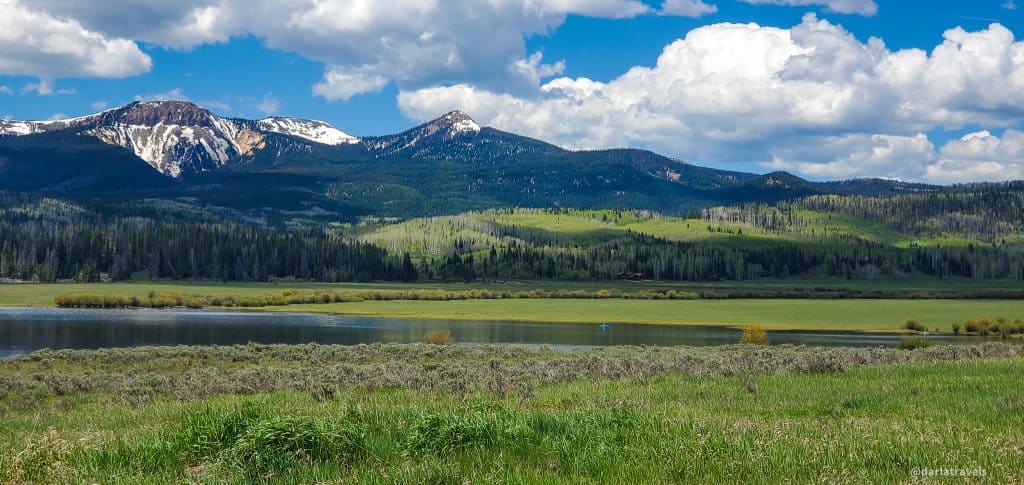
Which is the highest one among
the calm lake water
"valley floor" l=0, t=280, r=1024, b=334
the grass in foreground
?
the grass in foreground

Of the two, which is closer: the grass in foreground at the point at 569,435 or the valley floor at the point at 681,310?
the grass in foreground at the point at 569,435

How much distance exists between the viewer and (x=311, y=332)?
255 feet

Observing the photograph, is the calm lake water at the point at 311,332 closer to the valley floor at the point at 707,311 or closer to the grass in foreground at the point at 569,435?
the valley floor at the point at 707,311

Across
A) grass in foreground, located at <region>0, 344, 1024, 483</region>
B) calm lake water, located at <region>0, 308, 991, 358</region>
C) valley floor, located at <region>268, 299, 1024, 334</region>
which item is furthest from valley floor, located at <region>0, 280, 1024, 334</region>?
grass in foreground, located at <region>0, 344, 1024, 483</region>

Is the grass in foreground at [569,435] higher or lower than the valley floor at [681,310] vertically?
higher

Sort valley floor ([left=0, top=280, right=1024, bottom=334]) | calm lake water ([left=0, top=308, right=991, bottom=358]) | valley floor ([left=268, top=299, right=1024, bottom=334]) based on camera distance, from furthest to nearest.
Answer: valley floor ([left=0, top=280, right=1024, bottom=334]) → valley floor ([left=268, top=299, right=1024, bottom=334]) → calm lake water ([left=0, top=308, right=991, bottom=358])

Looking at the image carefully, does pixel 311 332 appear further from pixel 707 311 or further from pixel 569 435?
pixel 569 435

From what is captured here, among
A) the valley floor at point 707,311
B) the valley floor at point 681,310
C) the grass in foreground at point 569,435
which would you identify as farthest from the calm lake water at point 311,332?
the grass in foreground at point 569,435

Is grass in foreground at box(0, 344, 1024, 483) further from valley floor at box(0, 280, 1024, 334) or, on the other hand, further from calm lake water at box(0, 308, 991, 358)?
valley floor at box(0, 280, 1024, 334)

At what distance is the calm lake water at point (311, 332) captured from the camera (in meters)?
66.8

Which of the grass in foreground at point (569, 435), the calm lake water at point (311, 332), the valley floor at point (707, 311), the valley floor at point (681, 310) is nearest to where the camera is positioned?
the grass in foreground at point (569, 435)

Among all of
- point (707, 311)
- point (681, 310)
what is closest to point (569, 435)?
point (707, 311)

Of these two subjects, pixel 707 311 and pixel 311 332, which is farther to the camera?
pixel 707 311

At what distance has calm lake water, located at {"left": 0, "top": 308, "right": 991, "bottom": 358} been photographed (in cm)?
6681
